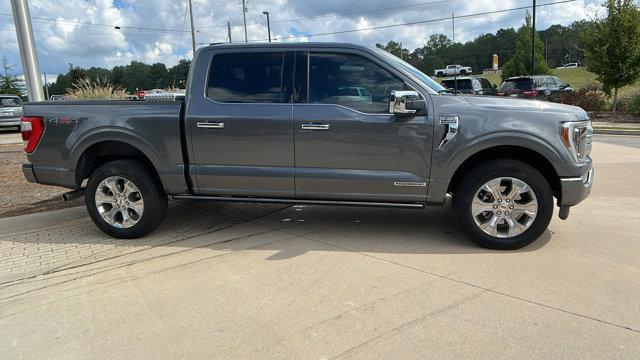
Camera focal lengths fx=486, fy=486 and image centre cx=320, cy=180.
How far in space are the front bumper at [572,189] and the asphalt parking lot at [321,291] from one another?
19.3 inches

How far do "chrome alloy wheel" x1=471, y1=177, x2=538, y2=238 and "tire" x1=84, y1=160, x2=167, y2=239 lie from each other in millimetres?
3274

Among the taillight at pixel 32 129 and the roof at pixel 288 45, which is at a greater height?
the roof at pixel 288 45

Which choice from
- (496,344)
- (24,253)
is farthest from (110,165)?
(496,344)

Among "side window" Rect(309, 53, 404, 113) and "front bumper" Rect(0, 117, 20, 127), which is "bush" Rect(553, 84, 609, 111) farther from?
"front bumper" Rect(0, 117, 20, 127)

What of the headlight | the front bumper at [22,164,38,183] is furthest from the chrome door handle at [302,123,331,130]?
the front bumper at [22,164,38,183]

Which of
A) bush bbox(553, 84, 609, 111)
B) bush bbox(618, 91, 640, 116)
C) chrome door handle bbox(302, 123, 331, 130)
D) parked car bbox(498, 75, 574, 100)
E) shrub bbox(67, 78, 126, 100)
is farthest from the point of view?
bush bbox(553, 84, 609, 111)

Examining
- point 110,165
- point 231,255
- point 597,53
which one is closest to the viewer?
point 231,255

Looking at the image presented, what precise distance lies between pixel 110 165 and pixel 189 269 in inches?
65.3

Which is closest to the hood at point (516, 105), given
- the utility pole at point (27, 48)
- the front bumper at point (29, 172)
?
the front bumper at point (29, 172)

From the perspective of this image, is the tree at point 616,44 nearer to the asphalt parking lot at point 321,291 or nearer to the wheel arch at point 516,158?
the asphalt parking lot at point 321,291

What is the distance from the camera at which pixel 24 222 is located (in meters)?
6.10

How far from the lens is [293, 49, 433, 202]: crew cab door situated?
455 centimetres

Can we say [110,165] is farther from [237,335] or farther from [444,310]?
[444,310]

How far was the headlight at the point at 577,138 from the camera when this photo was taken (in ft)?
14.3
